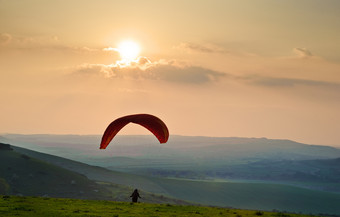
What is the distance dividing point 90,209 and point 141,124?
15.7 m

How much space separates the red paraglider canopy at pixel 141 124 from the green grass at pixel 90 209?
11412 millimetres

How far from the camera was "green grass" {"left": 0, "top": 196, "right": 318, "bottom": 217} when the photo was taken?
40250mm

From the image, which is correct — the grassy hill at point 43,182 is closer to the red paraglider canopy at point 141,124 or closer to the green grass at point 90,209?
the green grass at point 90,209

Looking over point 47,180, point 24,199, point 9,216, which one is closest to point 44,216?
point 9,216

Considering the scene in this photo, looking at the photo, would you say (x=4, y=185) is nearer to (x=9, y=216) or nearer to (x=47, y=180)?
(x=47, y=180)

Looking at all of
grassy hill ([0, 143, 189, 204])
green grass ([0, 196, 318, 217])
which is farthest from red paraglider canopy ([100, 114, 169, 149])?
grassy hill ([0, 143, 189, 204])

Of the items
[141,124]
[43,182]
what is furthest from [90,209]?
[43,182]

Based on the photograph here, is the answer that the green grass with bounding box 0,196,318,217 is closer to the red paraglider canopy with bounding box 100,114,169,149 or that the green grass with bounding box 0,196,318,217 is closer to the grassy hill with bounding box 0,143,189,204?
the red paraglider canopy with bounding box 100,114,169,149

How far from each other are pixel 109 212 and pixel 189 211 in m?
8.89

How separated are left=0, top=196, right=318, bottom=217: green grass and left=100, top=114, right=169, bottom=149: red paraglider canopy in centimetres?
1141

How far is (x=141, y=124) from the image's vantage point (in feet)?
106

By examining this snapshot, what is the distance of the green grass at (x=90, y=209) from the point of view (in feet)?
132

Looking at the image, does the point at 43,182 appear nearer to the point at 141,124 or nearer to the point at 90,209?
the point at 90,209

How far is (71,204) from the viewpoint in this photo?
4656cm
